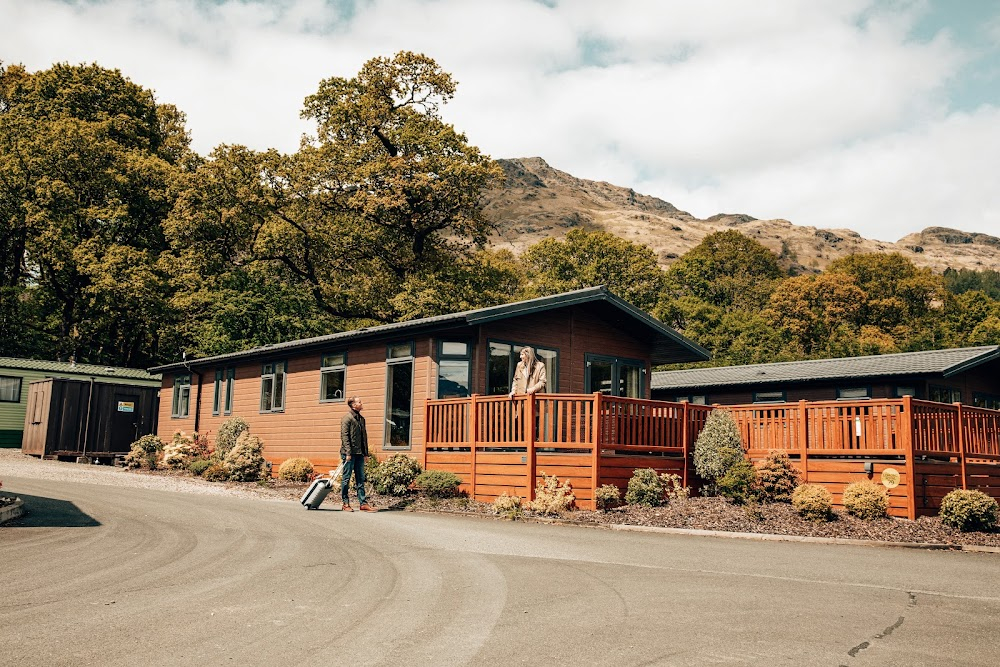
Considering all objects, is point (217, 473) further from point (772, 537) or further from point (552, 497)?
point (772, 537)

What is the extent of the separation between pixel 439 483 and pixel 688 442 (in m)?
5.17

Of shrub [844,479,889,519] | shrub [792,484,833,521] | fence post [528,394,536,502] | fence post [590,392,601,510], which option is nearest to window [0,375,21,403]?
fence post [528,394,536,502]

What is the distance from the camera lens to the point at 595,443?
49.3ft

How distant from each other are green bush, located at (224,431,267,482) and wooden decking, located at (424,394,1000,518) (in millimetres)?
6677

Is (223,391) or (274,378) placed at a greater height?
(274,378)

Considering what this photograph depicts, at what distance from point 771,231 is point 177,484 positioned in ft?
630

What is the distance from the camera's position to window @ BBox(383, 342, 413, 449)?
760 inches

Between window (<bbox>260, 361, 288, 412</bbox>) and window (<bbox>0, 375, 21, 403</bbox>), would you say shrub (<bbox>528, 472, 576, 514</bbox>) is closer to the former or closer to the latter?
window (<bbox>260, 361, 288, 412</bbox>)

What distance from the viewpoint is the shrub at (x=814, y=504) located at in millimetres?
13500

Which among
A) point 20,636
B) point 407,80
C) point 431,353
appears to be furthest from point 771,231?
point 20,636

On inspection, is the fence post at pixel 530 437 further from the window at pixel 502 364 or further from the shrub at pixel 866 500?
the shrub at pixel 866 500

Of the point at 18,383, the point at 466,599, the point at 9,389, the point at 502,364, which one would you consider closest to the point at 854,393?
the point at 502,364

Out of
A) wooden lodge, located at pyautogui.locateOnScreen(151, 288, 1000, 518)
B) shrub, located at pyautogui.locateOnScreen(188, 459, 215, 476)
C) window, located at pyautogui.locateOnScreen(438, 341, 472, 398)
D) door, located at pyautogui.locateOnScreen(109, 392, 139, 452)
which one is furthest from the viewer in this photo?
door, located at pyautogui.locateOnScreen(109, 392, 139, 452)

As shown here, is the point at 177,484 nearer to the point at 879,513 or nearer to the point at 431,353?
the point at 431,353
